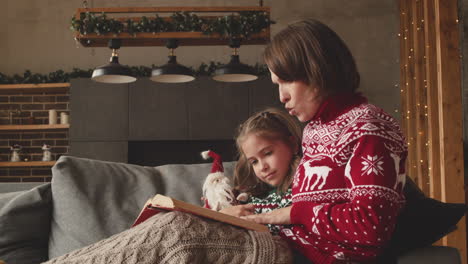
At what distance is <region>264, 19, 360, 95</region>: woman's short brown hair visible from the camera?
1.46 metres

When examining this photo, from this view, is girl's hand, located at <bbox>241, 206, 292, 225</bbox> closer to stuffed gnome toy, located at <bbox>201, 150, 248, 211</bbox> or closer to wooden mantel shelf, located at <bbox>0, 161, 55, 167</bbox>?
stuffed gnome toy, located at <bbox>201, 150, 248, 211</bbox>

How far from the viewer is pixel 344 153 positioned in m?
1.39

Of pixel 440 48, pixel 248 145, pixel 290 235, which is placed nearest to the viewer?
pixel 290 235

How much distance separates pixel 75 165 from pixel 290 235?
1.25m

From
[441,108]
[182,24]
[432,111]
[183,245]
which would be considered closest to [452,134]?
[441,108]

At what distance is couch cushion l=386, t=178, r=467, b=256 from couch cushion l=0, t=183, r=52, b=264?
5.02 ft

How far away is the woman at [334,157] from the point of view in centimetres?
130

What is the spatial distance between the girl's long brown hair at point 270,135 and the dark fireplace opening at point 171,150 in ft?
15.1

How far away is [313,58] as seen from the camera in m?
1.45

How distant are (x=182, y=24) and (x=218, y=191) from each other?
2943 millimetres

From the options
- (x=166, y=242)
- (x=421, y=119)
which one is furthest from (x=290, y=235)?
(x=421, y=119)

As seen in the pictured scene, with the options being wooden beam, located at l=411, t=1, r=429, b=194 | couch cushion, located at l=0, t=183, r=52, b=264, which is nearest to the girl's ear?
couch cushion, located at l=0, t=183, r=52, b=264

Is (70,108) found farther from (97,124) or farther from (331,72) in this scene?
(331,72)

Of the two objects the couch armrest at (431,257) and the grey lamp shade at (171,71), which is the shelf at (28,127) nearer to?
the grey lamp shade at (171,71)
